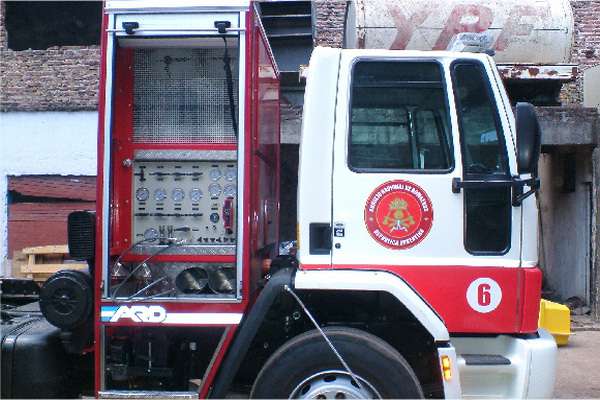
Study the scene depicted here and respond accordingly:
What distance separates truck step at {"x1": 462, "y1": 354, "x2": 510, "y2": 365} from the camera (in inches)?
169

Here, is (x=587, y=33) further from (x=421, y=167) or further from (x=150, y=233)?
(x=150, y=233)

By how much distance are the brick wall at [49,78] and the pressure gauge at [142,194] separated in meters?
8.55

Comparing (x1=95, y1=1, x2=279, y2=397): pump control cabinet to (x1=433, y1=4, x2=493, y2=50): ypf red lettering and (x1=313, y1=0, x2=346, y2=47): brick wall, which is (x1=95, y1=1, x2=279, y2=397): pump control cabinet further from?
(x1=313, y1=0, x2=346, y2=47): brick wall

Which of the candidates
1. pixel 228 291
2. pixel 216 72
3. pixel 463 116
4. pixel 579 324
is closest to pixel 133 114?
pixel 216 72

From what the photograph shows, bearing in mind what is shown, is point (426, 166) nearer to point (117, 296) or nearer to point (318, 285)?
point (318, 285)

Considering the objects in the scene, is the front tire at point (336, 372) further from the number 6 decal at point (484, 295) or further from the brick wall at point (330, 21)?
the brick wall at point (330, 21)

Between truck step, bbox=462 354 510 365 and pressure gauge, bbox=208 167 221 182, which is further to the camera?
pressure gauge, bbox=208 167 221 182

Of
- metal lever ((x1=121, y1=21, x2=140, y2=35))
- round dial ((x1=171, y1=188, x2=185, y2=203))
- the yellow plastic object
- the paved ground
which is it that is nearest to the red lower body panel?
round dial ((x1=171, y1=188, x2=185, y2=203))

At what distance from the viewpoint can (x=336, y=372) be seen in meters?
A: 4.16

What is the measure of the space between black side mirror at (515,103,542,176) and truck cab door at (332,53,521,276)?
0.18 metres

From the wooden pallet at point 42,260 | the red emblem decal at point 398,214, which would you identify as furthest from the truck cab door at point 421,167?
the wooden pallet at point 42,260

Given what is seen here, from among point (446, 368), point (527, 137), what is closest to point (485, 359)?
point (446, 368)

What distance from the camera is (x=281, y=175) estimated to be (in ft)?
21.6

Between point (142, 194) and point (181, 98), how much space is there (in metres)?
0.73
